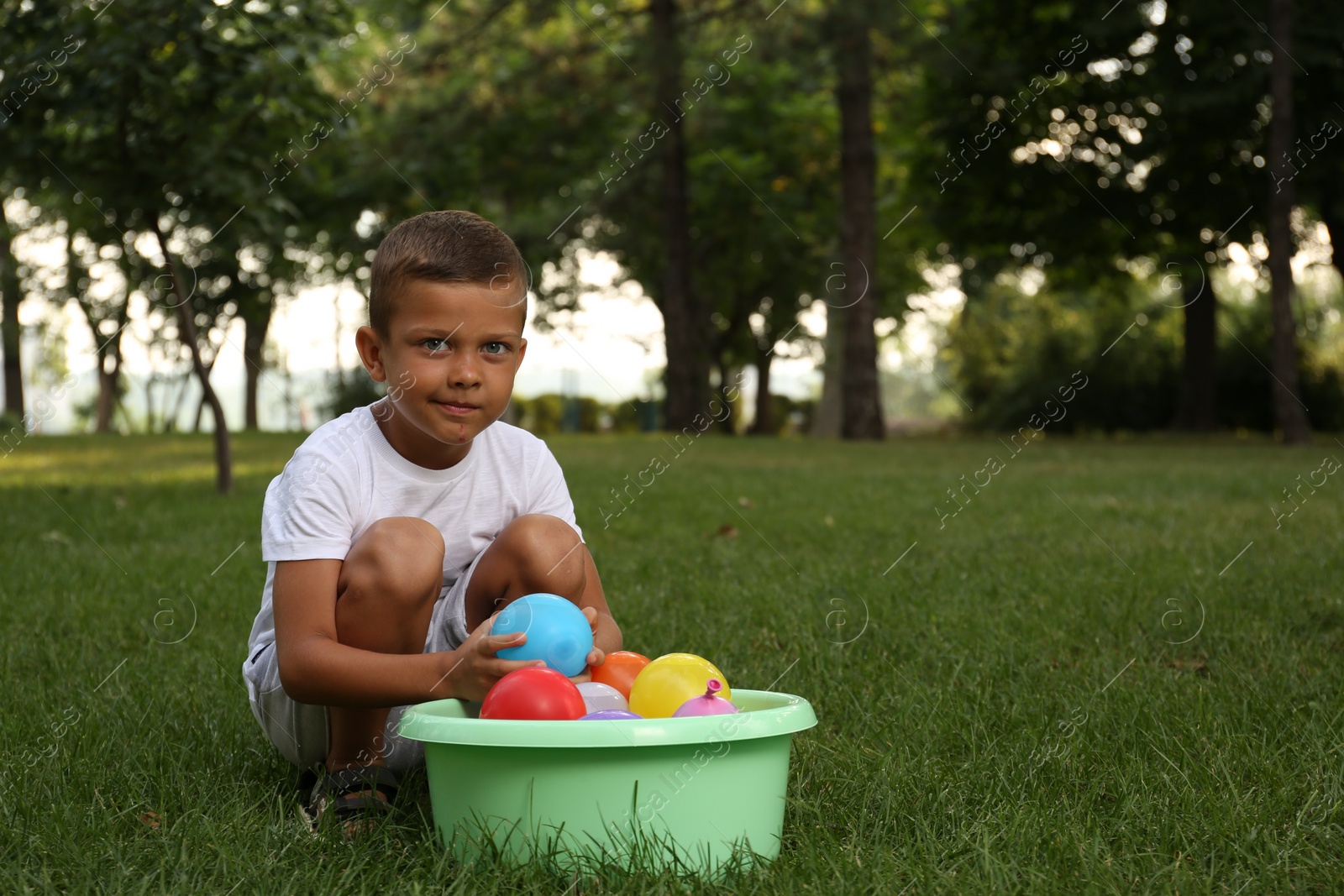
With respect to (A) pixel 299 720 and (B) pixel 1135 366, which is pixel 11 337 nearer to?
(B) pixel 1135 366

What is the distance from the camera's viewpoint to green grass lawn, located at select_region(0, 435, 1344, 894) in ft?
5.81

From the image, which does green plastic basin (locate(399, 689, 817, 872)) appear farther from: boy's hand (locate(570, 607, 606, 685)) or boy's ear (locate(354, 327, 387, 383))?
boy's ear (locate(354, 327, 387, 383))

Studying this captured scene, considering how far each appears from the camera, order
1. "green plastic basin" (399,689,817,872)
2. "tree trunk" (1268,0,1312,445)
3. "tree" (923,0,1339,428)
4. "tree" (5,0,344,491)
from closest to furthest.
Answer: "green plastic basin" (399,689,817,872)
"tree" (5,0,344,491)
"tree trunk" (1268,0,1312,445)
"tree" (923,0,1339,428)

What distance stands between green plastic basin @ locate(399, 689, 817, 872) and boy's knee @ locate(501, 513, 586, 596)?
44 centimetres

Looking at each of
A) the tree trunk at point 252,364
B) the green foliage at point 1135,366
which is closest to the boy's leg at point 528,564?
the green foliage at point 1135,366

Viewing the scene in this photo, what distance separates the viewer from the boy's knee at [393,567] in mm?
1932

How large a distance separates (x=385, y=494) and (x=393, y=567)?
0.26 m

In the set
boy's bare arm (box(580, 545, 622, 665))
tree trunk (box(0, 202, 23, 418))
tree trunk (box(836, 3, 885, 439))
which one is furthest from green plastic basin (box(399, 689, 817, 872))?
tree trunk (box(0, 202, 23, 418))

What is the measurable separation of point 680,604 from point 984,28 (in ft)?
55.0

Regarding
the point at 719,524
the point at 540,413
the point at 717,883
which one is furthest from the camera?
the point at 540,413

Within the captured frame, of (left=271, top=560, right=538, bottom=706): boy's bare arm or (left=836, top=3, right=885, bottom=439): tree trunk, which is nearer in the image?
(left=271, top=560, right=538, bottom=706): boy's bare arm

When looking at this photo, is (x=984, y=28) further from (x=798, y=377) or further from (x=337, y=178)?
(x=798, y=377)

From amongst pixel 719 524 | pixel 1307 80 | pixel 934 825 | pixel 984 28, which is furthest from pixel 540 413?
pixel 934 825

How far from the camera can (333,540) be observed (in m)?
1.97
